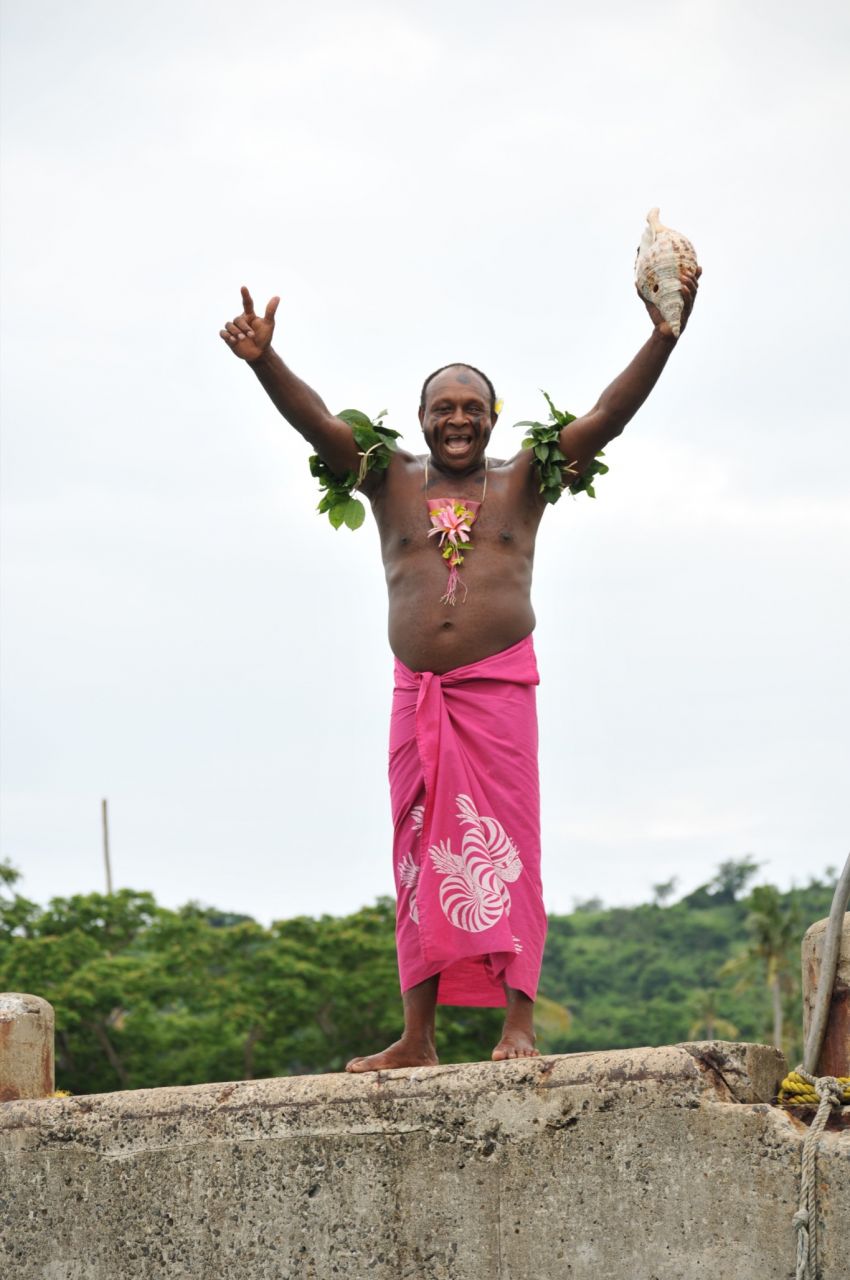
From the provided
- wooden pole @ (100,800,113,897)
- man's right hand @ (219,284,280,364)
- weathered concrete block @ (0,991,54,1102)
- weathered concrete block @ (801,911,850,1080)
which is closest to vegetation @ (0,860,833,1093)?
wooden pole @ (100,800,113,897)

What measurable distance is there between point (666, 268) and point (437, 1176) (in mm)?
2719

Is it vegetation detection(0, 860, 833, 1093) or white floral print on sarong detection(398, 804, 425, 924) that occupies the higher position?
vegetation detection(0, 860, 833, 1093)

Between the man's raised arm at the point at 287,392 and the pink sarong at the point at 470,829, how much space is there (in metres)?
→ 0.81

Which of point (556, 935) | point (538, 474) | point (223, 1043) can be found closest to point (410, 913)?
point (538, 474)

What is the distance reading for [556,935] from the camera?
5503cm

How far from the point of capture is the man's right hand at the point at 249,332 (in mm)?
5398

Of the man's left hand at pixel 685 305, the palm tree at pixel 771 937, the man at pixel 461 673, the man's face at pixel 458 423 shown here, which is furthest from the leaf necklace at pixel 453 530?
the palm tree at pixel 771 937

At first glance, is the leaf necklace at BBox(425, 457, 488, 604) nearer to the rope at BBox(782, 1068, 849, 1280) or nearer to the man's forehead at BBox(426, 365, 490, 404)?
the man's forehead at BBox(426, 365, 490, 404)

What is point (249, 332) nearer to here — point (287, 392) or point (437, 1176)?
point (287, 392)

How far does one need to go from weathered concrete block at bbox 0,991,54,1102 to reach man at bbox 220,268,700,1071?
115 centimetres

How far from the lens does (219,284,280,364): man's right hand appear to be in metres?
5.40

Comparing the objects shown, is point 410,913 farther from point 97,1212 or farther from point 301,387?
point 301,387

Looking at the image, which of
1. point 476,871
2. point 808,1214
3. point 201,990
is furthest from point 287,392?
point 201,990

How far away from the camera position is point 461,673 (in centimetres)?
535
